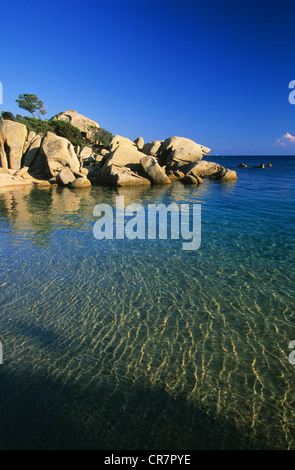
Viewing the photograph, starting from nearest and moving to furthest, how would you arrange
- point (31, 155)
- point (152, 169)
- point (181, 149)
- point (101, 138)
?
1. point (152, 169)
2. point (31, 155)
3. point (181, 149)
4. point (101, 138)

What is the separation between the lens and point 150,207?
621 inches

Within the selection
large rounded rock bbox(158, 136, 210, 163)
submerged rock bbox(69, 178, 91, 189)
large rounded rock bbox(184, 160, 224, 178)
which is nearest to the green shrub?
large rounded rock bbox(158, 136, 210, 163)

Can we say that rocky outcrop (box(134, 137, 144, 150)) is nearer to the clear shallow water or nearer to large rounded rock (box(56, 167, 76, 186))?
large rounded rock (box(56, 167, 76, 186))

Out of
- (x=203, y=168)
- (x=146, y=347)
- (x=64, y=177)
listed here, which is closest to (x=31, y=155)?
(x=64, y=177)

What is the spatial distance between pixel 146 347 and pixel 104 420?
1.29 m

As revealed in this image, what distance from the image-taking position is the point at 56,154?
82.6 feet

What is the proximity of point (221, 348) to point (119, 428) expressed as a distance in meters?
2.00

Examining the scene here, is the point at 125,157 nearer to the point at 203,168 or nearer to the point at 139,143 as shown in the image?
the point at 139,143

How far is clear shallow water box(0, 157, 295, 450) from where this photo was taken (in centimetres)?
276

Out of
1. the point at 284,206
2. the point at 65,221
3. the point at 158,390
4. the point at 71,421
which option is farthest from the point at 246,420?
the point at 284,206

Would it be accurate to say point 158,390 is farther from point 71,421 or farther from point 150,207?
point 150,207

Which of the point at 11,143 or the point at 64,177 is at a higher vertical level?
the point at 11,143

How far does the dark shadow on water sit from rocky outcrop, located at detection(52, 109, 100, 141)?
1886 inches

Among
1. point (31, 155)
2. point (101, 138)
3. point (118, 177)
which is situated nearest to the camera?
point (118, 177)
